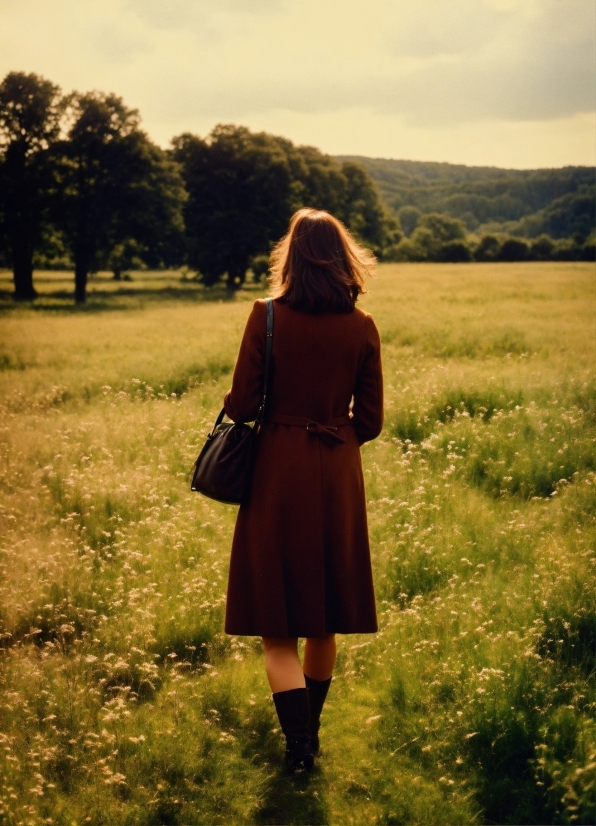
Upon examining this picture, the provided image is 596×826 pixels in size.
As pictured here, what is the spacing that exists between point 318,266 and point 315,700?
7.18 feet

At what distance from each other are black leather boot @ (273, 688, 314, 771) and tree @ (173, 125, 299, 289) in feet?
111

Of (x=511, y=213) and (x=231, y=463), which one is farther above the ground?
(x=511, y=213)

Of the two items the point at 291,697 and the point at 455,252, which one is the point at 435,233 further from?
the point at 291,697

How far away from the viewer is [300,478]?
351cm

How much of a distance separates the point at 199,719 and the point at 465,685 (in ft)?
4.82

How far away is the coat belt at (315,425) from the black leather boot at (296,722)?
120cm

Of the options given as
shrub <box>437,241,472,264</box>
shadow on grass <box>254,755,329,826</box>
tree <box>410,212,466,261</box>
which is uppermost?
tree <box>410,212,466,261</box>

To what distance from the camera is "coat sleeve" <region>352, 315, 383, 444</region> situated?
144 inches

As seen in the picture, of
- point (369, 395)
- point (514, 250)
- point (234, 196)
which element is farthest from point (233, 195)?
point (369, 395)

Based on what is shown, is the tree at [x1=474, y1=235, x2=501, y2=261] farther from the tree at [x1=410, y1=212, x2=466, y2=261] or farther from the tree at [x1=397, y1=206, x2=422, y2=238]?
the tree at [x1=397, y1=206, x2=422, y2=238]

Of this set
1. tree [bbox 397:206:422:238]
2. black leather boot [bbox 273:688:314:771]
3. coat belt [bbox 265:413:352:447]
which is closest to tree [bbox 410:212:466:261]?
tree [bbox 397:206:422:238]

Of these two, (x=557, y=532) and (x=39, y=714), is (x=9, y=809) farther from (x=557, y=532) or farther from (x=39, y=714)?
(x=557, y=532)

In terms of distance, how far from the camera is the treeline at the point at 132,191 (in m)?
16.7

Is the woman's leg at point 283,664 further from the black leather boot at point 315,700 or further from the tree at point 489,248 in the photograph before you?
the tree at point 489,248
